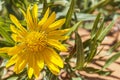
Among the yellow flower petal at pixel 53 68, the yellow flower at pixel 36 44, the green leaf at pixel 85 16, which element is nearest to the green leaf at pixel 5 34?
the yellow flower at pixel 36 44

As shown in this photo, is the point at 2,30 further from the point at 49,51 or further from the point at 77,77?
the point at 77,77

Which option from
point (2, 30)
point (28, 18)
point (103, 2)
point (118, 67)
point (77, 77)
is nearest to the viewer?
point (28, 18)

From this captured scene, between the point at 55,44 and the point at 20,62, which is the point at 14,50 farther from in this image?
the point at 55,44

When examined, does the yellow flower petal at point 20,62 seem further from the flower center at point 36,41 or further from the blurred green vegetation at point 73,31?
the blurred green vegetation at point 73,31

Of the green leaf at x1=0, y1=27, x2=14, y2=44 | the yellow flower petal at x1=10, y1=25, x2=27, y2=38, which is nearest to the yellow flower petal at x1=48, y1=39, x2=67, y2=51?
the yellow flower petal at x1=10, y1=25, x2=27, y2=38

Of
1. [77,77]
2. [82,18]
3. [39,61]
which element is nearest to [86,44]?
[77,77]

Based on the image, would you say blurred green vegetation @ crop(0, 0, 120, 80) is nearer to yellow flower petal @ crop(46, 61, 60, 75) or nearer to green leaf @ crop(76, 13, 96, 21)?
green leaf @ crop(76, 13, 96, 21)

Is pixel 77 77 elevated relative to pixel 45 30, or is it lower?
lower
